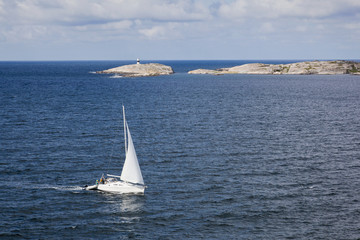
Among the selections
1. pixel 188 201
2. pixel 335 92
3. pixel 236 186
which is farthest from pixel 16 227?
pixel 335 92

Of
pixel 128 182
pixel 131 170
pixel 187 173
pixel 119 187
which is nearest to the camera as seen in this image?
pixel 119 187

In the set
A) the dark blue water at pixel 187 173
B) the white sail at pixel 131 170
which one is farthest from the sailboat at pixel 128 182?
the dark blue water at pixel 187 173

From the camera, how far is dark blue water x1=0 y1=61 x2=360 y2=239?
4022 centimetres

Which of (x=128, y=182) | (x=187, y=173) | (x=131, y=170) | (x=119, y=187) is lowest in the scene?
(x=119, y=187)

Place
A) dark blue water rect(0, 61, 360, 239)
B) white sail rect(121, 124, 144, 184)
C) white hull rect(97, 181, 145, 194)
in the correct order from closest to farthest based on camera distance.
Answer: dark blue water rect(0, 61, 360, 239), white hull rect(97, 181, 145, 194), white sail rect(121, 124, 144, 184)

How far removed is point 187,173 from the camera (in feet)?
180

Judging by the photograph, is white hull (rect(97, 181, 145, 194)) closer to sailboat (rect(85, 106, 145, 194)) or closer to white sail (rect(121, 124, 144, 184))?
sailboat (rect(85, 106, 145, 194))

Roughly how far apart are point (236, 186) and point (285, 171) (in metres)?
9.81

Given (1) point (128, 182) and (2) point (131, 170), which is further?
(1) point (128, 182)

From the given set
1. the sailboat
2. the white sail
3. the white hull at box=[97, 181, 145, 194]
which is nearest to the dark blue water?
the white hull at box=[97, 181, 145, 194]

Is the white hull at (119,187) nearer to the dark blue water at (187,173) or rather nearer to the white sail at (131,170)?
the white sail at (131,170)

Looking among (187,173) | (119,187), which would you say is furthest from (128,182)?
(187,173)

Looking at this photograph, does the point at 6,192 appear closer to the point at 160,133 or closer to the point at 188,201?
the point at 188,201

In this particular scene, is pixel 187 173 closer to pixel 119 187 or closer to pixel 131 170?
Result: pixel 131 170
